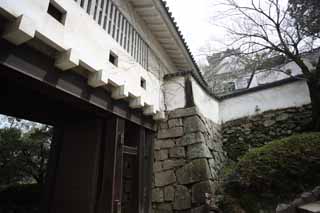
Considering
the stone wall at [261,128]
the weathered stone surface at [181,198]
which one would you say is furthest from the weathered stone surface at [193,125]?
the stone wall at [261,128]

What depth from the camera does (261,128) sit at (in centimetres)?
483

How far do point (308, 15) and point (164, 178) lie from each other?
5.20 m

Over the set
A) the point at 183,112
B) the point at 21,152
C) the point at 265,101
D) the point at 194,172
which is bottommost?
the point at 194,172

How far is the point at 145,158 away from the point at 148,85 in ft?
5.01

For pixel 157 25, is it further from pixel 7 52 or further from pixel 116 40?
pixel 7 52

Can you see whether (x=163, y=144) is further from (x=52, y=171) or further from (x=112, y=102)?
(x=52, y=171)

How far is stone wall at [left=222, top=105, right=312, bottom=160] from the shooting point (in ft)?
14.7

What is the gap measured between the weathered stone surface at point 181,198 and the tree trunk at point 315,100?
3143mm

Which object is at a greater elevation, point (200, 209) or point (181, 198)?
point (181, 198)

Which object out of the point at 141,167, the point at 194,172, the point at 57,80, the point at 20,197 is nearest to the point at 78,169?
the point at 141,167

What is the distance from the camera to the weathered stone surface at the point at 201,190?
322 cm

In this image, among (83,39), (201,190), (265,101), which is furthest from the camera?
(265,101)

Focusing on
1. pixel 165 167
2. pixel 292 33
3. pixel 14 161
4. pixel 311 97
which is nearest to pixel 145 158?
pixel 165 167

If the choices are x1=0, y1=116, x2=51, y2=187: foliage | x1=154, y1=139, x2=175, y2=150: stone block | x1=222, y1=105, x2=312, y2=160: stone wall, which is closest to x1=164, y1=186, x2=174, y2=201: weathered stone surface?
x1=154, y1=139, x2=175, y2=150: stone block
